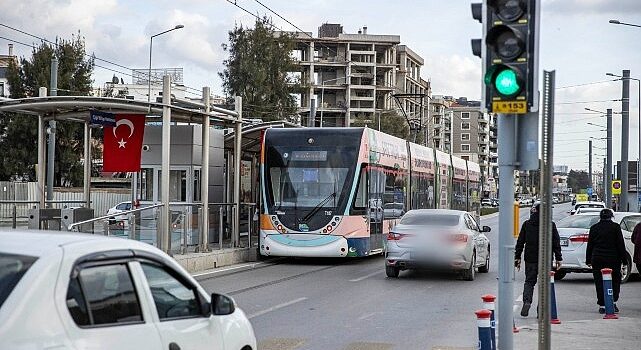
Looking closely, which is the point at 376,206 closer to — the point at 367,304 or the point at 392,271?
the point at 392,271

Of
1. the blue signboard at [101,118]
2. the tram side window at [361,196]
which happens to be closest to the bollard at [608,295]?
the tram side window at [361,196]

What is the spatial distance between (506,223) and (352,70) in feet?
357

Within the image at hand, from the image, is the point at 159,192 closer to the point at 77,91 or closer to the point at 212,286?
the point at 212,286

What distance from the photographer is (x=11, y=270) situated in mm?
4664

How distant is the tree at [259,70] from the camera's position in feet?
178

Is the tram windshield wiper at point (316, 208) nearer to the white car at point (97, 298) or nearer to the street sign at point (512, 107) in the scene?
the street sign at point (512, 107)

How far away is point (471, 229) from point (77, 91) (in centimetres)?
3538

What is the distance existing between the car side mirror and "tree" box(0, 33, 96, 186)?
46645 mm

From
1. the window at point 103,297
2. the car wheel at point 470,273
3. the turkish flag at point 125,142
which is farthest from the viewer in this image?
the turkish flag at point 125,142

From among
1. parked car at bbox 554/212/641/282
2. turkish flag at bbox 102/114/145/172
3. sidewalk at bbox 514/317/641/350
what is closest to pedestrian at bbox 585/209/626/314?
sidewalk at bbox 514/317/641/350

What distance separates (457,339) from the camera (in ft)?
38.2

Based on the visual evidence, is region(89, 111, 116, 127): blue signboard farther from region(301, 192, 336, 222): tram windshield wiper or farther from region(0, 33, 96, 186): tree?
region(0, 33, 96, 186): tree

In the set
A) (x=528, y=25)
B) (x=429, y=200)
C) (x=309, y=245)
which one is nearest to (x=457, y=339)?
(x=528, y=25)

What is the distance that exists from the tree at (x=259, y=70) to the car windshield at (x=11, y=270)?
49.3m
